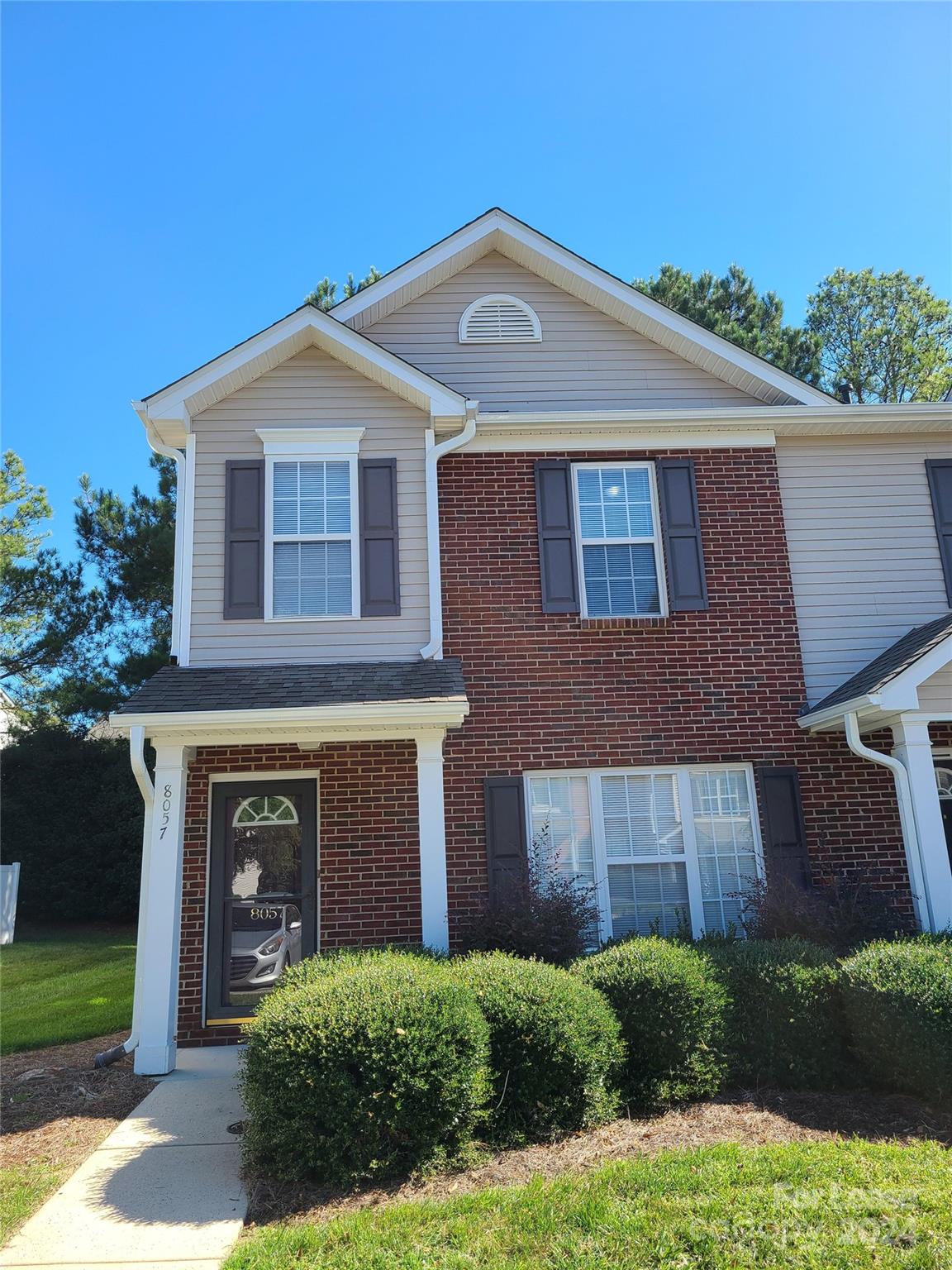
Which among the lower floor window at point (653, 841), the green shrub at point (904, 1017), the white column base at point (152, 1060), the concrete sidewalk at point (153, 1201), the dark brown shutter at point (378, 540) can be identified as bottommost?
the concrete sidewalk at point (153, 1201)

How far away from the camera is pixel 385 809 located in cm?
860

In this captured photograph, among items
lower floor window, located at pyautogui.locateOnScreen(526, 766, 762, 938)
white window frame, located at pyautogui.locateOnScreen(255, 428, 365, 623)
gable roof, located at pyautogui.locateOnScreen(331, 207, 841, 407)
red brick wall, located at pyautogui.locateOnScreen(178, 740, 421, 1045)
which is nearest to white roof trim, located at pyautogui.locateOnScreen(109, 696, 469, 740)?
red brick wall, located at pyautogui.locateOnScreen(178, 740, 421, 1045)

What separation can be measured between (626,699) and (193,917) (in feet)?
15.0

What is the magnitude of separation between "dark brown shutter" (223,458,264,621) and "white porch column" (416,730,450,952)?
2.24 m

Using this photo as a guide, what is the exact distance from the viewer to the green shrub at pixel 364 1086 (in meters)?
5.01

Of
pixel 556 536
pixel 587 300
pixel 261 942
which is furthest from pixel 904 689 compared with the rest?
pixel 261 942

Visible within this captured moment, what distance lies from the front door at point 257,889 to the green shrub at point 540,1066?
340cm

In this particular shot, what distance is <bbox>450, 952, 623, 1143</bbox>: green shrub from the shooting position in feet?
18.2

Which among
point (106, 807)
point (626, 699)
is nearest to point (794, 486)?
point (626, 699)

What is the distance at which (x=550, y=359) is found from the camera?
10523mm

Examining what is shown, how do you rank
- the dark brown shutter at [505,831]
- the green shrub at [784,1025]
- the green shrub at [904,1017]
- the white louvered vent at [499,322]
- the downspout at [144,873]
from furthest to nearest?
the white louvered vent at [499,322] → the dark brown shutter at [505,831] → the downspout at [144,873] → the green shrub at [784,1025] → the green shrub at [904,1017]

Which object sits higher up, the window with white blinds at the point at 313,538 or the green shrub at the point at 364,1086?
the window with white blinds at the point at 313,538

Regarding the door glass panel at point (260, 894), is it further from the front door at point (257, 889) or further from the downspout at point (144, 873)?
the downspout at point (144, 873)

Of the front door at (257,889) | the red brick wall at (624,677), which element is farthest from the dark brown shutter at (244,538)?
the red brick wall at (624,677)
